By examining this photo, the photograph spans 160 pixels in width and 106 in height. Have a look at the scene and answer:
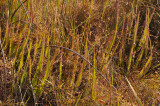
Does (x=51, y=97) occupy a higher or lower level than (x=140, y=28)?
lower

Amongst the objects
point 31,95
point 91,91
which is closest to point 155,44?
point 91,91

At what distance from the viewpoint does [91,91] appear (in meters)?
1.13

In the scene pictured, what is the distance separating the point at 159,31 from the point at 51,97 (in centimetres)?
99

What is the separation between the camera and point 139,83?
128 cm

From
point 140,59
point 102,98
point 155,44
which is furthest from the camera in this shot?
point 155,44

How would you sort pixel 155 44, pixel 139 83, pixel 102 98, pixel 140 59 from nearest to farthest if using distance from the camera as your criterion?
1. pixel 102 98
2. pixel 139 83
3. pixel 140 59
4. pixel 155 44

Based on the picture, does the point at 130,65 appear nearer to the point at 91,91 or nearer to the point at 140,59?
the point at 140,59

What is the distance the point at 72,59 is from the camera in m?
1.26

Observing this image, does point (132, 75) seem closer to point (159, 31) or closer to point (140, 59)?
point (140, 59)

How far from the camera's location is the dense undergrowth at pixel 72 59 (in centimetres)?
107

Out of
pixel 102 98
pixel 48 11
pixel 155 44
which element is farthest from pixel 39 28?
pixel 155 44

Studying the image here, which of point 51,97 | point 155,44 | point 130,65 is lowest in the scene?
point 51,97

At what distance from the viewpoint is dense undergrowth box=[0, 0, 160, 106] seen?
107 cm

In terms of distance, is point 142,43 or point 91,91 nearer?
point 91,91
